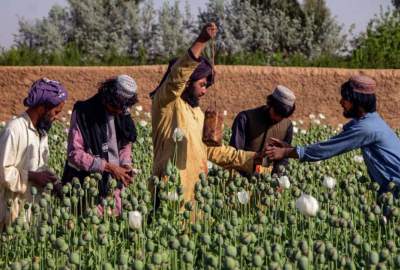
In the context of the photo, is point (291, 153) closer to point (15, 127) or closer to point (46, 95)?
point (46, 95)

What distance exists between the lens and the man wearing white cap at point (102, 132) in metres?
5.95

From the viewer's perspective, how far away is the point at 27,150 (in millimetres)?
5852

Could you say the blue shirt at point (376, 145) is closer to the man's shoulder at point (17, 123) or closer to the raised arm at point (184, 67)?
the raised arm at point (184, 67)

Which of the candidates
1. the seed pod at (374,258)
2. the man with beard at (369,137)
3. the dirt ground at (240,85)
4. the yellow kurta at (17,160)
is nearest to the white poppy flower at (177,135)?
the yellow kurta at (17,160)

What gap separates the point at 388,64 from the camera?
1750cm

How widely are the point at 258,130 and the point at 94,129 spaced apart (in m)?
1.49

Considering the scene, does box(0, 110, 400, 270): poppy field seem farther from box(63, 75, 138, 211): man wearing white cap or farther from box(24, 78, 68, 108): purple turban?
box(24, 78, 68, 108): purple turban

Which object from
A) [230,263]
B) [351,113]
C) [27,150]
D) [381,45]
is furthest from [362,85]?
[381,45]

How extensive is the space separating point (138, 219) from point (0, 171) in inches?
50.1

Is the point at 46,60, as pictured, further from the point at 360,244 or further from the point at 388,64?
the point at 360,244

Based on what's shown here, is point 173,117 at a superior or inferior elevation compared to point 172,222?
superior

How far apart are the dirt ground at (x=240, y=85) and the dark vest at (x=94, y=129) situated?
355 inches

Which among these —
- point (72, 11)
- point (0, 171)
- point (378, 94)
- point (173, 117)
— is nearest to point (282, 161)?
point (173, 117)

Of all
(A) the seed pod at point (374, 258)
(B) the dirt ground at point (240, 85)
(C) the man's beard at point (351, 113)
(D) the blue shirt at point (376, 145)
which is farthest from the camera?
(B) the dirt ground at point (240, 85)
